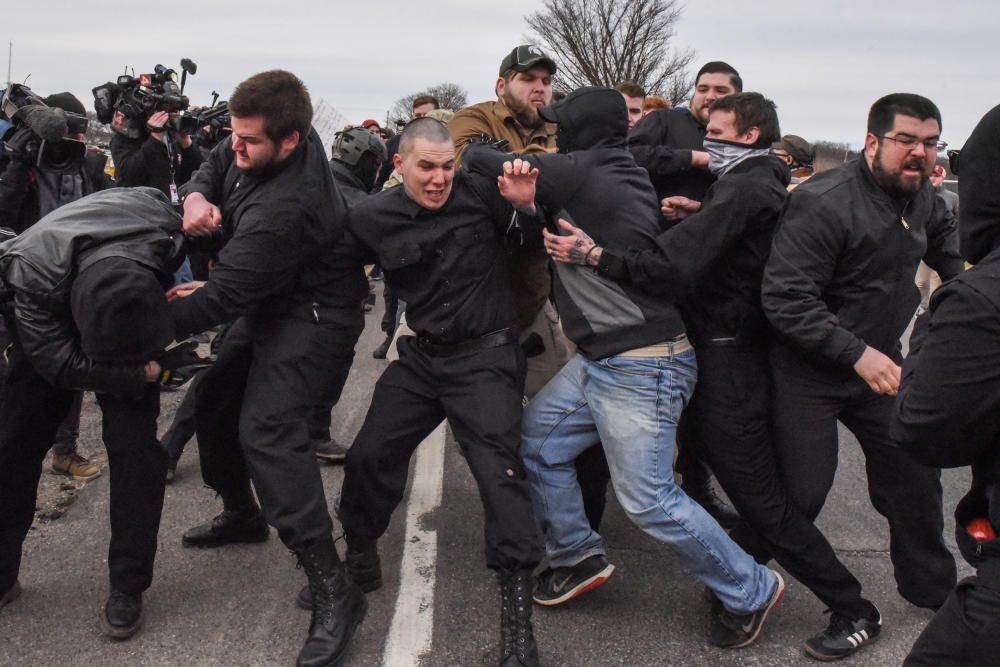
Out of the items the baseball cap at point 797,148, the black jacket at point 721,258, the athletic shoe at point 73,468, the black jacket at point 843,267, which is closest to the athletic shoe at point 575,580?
the black jacket at point 721,258

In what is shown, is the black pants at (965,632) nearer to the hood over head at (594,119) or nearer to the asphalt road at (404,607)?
the asphalt road at (404,607)

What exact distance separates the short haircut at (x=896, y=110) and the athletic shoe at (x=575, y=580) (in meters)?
2.02

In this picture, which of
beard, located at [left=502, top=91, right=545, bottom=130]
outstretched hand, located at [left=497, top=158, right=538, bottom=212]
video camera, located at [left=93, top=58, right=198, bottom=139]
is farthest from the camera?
video camera, located at [left=93, top=58, right=198, bottom=139]

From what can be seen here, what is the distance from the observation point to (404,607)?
11.8 ft

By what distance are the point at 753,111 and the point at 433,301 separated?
1502 mm

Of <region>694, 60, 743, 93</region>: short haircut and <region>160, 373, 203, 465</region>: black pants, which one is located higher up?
<region>694, 60, 743, 93</region>: short haircut

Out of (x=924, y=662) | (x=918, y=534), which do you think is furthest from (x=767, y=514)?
(x=924, y=662)

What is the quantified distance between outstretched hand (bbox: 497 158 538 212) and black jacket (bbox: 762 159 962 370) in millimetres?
951

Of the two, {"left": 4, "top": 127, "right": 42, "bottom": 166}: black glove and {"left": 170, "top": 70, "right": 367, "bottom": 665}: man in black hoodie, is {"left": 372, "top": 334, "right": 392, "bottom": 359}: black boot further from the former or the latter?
{"left": 170, "top": 70, "right": 367, "bottom": 665}: man in black hoodie

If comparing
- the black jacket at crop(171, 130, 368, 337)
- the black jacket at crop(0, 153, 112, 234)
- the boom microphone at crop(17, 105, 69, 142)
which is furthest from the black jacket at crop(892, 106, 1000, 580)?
the black jacket at crop(0, 153, 112, 234)

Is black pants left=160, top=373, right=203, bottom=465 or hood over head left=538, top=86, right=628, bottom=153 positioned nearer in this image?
hood over head left=538, top=86, right=628, bottom=153

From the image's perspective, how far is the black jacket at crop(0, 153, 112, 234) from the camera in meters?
5.20

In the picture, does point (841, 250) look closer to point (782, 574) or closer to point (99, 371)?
point (782, 574)

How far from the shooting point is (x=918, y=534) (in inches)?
134
